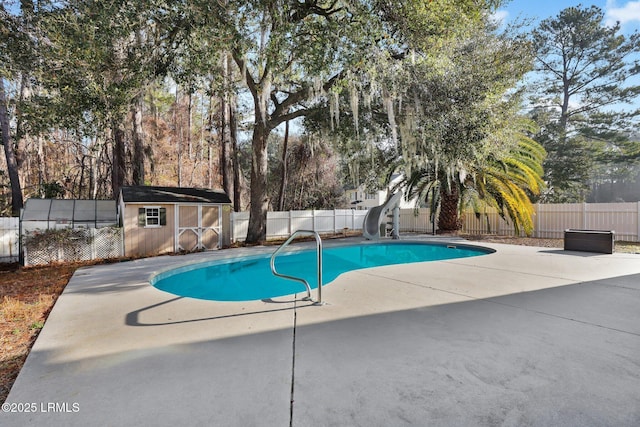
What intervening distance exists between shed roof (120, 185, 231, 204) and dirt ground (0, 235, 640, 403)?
8.51 feet

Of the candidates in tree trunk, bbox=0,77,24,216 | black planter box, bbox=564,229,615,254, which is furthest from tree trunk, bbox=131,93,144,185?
black planter box, bbox=564,229,615,254

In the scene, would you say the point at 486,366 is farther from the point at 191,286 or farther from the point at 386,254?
the point at 386,254

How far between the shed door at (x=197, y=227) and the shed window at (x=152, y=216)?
0.44 meters

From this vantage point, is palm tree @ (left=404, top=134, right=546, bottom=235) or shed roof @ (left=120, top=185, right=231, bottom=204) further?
palm tree @ (left=404, top=134, right=546, bottom=235)

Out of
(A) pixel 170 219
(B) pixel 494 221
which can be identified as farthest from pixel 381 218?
(A) pixel 170 219

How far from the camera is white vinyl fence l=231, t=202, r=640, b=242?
10.1m

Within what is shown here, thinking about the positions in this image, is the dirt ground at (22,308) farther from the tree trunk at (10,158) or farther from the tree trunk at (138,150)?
the tree trunk at (138,150)

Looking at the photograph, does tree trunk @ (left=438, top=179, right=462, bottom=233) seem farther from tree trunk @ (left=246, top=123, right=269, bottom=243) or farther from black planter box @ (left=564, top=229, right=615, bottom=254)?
tree trunk @ (left=246, top=123, right=269, bottom=243)

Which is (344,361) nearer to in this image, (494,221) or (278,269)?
(278,269)

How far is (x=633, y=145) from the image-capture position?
59.7ft

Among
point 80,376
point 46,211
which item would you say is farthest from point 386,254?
point 46,211

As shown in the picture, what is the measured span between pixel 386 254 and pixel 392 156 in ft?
15.8

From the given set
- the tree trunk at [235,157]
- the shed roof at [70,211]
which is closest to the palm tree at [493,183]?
the tree trunk at [235,157]

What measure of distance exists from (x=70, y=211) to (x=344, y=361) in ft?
33.0
